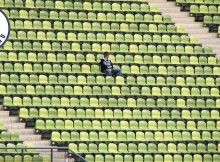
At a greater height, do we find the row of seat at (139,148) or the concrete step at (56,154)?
the row of seat at (139,148)

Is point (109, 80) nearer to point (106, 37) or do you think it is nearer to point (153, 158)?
point (106, 37)

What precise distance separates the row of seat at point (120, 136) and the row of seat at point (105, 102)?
0.87m

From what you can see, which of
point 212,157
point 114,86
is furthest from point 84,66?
point 212,157

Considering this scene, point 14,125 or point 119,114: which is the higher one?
point 119,114

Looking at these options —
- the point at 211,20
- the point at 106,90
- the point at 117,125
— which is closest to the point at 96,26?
the point at 106,90

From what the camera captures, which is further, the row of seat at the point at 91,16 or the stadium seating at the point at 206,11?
the stadium seating at the point at 206,11

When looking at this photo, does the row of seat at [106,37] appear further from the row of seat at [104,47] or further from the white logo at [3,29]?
the white logo at [3,29]

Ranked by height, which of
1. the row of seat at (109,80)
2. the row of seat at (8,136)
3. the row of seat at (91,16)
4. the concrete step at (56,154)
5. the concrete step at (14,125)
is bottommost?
the concrete step at (56,154)

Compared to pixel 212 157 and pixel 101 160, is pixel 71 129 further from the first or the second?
pixel 212 157

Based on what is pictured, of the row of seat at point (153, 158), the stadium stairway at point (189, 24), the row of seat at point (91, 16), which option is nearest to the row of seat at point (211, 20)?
the stadium stairway at point (189, 24)

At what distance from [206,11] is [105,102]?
5258 mm

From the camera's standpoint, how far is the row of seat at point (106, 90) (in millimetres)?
22094

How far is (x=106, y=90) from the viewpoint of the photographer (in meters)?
22.7

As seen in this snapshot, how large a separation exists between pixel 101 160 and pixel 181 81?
3.68 metres
